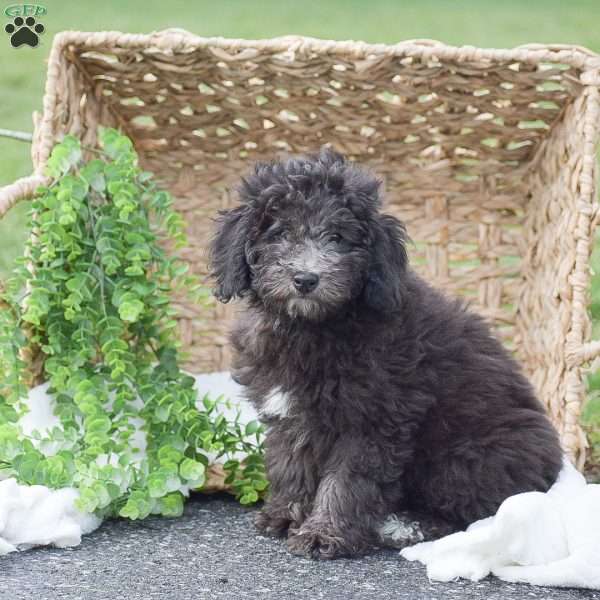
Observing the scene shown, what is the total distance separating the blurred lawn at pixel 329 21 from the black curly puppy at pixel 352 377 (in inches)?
276

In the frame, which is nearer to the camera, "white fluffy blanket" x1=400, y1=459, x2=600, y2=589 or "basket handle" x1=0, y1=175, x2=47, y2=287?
"white fluffy blanket" x1=400, y1=459, x2=600, y2=589

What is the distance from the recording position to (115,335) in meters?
5.21

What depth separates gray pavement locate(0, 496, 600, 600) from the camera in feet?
13.3

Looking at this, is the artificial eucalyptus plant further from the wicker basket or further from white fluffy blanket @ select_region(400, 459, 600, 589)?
white fluffy blanket @ select_region(400, 459, 600, 589)

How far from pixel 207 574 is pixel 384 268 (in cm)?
137

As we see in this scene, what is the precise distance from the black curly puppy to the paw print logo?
1760mm

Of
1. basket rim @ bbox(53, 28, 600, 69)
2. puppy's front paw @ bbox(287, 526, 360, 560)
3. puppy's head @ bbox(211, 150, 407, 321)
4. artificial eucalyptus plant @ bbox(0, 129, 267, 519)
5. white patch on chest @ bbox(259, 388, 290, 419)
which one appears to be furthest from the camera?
basket rim @ bbox(53, 28, 600, 69)

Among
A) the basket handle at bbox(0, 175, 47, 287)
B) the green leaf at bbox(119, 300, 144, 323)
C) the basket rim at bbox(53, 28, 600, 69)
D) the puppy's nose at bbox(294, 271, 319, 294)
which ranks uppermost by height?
the basket rim at bbox(53, 28, 600, 69)

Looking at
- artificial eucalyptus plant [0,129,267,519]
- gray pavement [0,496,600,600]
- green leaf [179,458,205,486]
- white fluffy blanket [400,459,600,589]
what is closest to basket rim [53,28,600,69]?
artificial eucalyptus plant [0,129,267,519]

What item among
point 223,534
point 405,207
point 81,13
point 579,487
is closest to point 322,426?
point 223,534

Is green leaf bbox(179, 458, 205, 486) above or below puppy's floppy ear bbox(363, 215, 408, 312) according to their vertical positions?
below

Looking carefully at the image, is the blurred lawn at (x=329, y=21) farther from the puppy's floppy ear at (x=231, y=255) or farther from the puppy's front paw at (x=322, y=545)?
the puppy's front paw at (x=322, y=545)

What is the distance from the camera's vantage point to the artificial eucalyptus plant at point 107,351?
490cm

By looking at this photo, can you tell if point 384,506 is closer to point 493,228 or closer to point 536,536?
point 536,536
